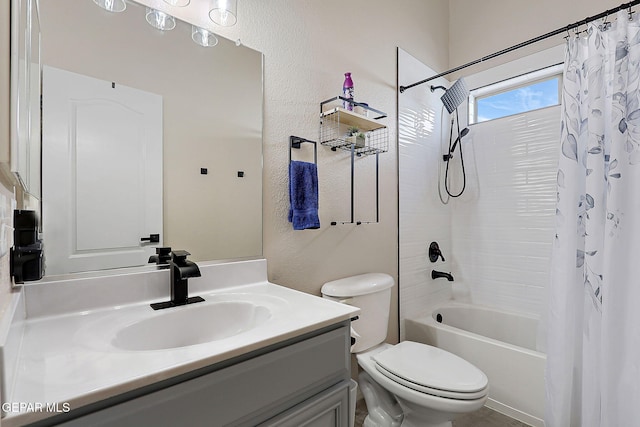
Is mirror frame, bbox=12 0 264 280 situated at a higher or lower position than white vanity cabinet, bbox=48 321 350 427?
higher

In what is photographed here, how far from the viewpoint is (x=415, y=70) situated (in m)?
2.29

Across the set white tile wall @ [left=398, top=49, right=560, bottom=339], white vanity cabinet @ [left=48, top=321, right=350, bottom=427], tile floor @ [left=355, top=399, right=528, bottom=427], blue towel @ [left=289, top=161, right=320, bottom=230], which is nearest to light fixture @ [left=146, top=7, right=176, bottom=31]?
blue towel @ [left=289, top=161, right=320, bottom=230]

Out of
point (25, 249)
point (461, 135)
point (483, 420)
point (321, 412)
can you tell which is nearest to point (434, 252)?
point (461, 135)

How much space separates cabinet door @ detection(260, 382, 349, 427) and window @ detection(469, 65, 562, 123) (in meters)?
A: 2.32

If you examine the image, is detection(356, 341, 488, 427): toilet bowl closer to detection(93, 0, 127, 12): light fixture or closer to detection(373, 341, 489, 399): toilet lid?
detection(373, 341, 489, 399): toilet lid

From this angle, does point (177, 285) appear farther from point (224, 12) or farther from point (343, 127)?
point (343, 127)

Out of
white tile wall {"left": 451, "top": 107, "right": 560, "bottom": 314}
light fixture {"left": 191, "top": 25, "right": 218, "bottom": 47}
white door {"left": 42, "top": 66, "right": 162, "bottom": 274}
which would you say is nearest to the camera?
white door {"left": 42, "top": 66, "right": 162, "bottom": 274}

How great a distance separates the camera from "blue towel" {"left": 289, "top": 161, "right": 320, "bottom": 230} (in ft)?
4.72

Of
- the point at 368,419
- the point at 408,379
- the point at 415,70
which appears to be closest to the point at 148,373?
the point at 408,379

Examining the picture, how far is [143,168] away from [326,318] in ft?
2.66

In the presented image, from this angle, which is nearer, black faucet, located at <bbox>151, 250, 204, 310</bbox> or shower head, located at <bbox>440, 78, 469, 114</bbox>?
black faucet, located at <bbox>151, 250, 204, 310</bbox>

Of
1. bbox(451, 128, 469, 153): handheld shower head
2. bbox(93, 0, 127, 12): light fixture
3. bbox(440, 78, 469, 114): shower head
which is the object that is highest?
bbox(440, 78, 469, 114): shower head

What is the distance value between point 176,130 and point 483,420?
2125 mm

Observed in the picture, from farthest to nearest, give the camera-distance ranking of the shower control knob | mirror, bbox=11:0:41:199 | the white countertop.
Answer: the shower control knob, mirror, bbox=11:0:41:199, the white countertop
